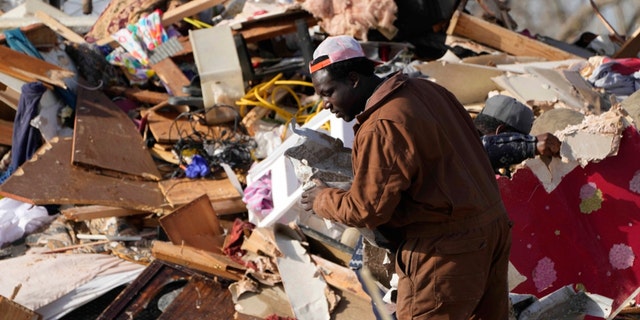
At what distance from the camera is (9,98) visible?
738 cm

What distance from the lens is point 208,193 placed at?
20.4 feet

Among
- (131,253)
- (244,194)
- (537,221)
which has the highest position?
(537,221)

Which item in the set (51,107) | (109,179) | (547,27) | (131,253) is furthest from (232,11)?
(547,27)

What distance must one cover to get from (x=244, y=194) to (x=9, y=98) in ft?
10.3

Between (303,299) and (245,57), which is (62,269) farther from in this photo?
(245,57)

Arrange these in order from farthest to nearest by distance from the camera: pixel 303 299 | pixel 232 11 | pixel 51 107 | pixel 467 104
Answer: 1. pixel 232 11
2. pixel 51 107
3. pixel 467 104
4. pixel 303 299

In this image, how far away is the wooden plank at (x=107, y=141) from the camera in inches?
253

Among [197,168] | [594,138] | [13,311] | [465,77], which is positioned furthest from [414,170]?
[197,168]

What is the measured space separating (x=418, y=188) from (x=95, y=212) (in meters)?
4.05

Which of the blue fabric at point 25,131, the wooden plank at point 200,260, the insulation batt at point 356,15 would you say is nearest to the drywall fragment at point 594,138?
the wooden plank at point 200,260

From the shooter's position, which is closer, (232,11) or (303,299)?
(303,299)

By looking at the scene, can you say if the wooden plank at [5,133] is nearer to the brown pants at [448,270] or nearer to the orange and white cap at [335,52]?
the orange and white cap at [335,52]

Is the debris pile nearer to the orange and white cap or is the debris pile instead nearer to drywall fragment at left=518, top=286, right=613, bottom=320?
drywall fragment at left=518, top=286, right=613, bottom=320

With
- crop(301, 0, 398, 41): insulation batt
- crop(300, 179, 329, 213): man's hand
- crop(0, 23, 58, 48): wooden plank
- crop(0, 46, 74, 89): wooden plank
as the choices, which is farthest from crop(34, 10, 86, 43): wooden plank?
crop(300, 179, 329, 213): man's hand
